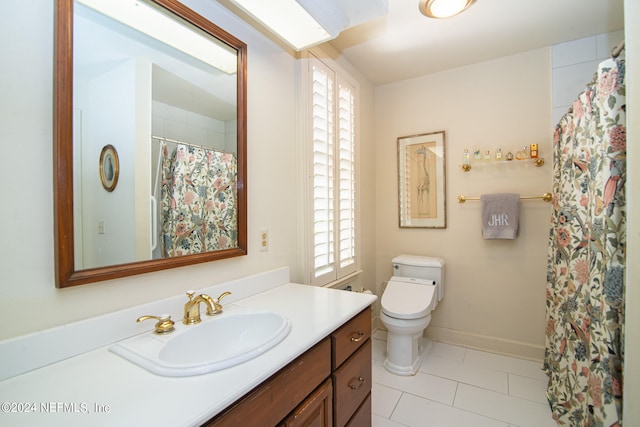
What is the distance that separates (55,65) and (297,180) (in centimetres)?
113

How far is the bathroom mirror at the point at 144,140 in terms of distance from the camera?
832 mm

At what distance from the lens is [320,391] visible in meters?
0.99

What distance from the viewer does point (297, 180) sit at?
5.69ft

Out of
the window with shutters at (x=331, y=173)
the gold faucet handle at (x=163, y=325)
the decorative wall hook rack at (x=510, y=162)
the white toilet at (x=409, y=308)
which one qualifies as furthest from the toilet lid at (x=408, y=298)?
the gold faucet handle at (x=163, y=325)

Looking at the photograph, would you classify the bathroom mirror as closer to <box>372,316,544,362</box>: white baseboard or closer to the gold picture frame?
the gold picture frame

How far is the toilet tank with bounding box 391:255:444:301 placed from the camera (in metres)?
2.32

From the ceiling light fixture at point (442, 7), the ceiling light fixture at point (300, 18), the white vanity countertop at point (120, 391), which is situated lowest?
the white vanity countertop at point (120, 391)

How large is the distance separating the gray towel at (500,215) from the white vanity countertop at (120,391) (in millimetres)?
1889

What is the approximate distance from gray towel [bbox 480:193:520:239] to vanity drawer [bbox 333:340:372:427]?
147 centimetres

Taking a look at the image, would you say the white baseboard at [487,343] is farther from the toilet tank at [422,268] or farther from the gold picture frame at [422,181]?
the gold picture frame at [422,181]

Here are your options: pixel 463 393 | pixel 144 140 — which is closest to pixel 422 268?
pixel 463 393

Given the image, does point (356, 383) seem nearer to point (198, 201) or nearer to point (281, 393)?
point (281, 393)

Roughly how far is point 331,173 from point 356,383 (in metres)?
1.24

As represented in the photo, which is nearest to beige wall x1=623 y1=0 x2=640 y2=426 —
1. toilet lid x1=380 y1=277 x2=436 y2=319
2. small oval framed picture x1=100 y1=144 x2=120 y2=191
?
toilet lid x1=380 y1=277 x2=436 y2=319
